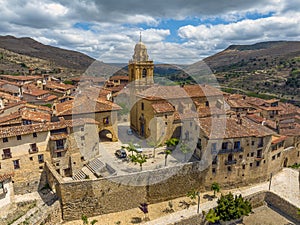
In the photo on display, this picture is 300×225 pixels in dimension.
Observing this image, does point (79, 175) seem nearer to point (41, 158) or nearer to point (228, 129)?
point (41, 158)

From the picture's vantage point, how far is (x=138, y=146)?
32.1 m

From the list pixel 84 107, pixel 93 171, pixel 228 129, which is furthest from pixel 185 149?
pixel 84 107

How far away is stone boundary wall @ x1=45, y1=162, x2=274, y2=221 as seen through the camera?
77.6ft

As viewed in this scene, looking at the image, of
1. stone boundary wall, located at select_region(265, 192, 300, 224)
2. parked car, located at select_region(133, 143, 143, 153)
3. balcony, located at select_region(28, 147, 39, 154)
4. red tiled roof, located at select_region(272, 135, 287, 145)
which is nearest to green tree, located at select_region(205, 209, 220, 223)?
stone boundary wall, located at select_region(265, 192, 300, 224)

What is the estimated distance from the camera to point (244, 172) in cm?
2959

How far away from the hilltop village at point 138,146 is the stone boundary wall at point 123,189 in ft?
0.34

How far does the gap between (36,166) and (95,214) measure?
27.5 ft

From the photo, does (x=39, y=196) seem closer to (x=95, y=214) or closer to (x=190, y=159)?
(x=95, y=214)

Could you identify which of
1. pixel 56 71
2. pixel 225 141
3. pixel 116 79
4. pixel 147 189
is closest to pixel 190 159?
pixel 225 141

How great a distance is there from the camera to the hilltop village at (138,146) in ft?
78.8

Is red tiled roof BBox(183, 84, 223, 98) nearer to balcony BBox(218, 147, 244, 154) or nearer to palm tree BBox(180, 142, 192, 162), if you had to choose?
palm tree BBox(180, 142, 192, 162)

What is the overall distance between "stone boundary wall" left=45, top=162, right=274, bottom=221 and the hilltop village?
10cm

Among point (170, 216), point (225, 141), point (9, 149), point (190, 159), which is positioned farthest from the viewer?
point (190, 159)

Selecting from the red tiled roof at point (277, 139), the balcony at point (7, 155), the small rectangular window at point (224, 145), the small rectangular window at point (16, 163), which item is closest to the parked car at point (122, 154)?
the small rectangular window at point (16, 163)
